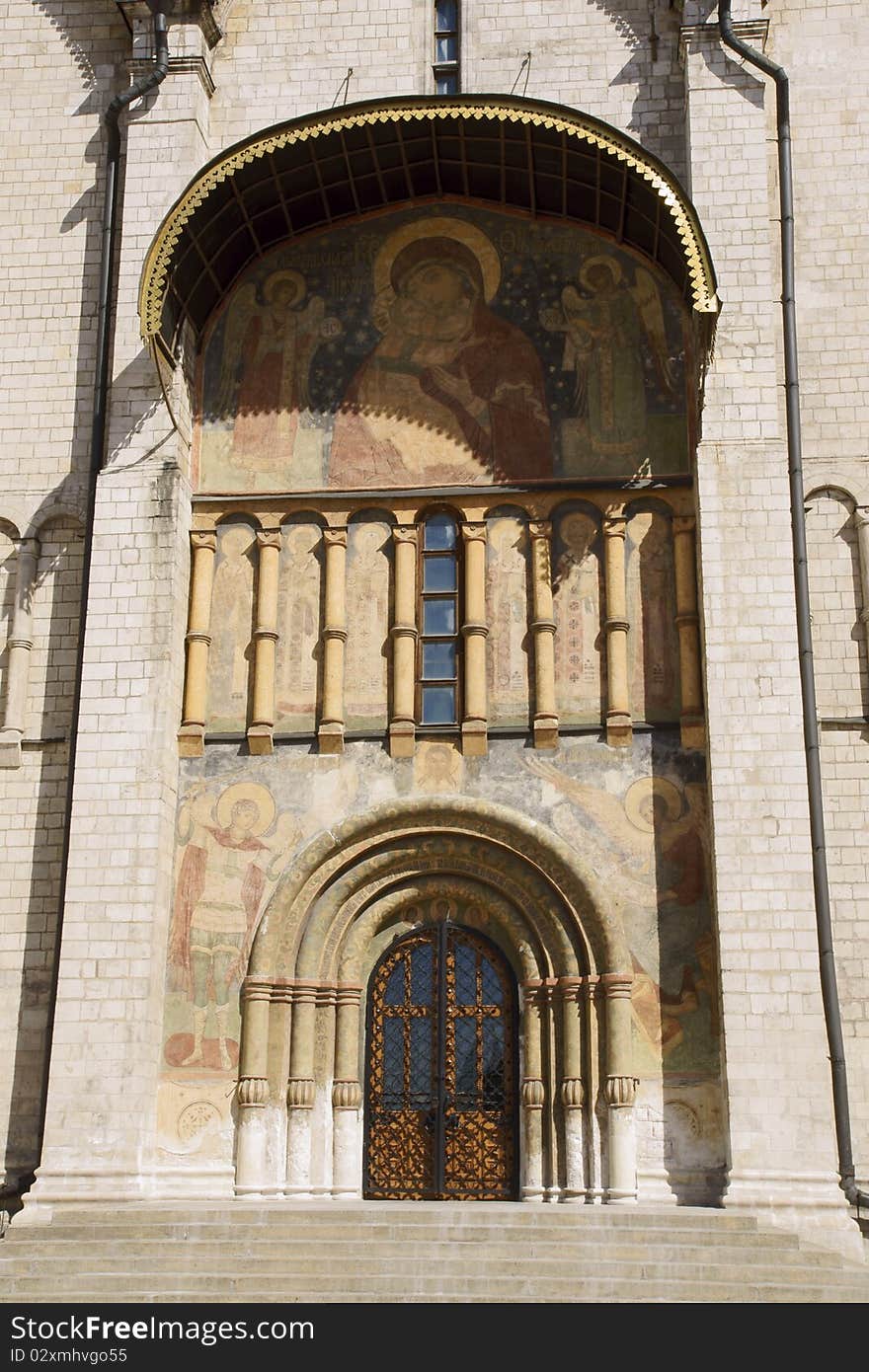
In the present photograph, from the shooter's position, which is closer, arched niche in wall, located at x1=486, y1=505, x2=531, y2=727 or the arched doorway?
the arched doorway

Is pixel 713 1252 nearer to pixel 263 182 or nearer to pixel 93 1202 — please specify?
pixel 93 1202

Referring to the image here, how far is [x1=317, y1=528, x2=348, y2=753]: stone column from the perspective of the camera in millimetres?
14969

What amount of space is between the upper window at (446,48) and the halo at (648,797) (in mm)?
7369

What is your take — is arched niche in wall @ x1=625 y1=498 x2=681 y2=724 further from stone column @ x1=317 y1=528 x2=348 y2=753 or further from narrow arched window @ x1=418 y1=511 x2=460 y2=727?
stone column @ x1=317 y1=528 x2=348 y2=753

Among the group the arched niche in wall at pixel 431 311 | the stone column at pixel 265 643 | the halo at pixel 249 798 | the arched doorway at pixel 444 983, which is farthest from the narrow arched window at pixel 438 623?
the halo at pixel 249 798

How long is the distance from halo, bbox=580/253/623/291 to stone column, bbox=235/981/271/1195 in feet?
24.4

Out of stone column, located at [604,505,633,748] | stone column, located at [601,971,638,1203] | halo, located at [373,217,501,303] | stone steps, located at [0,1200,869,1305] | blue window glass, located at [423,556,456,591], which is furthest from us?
halo, located at [373,217,501,303]

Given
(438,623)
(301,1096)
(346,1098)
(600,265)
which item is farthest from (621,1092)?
(600,265)

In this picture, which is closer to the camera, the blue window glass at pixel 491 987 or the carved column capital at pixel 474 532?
the blue window glass at pixel 491 987

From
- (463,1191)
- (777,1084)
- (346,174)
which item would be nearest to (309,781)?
(463,1191)

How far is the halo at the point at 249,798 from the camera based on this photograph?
14.8 metres

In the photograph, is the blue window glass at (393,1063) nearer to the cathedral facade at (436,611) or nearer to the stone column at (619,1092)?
the cathedral facade at (436,611)

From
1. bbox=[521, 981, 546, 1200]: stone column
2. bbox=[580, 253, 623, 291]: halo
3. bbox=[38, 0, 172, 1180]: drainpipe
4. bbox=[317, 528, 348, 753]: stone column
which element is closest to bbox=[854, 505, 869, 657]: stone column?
bbox=[580, 253, 623, 291]: halo

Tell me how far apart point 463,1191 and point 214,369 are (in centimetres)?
817
